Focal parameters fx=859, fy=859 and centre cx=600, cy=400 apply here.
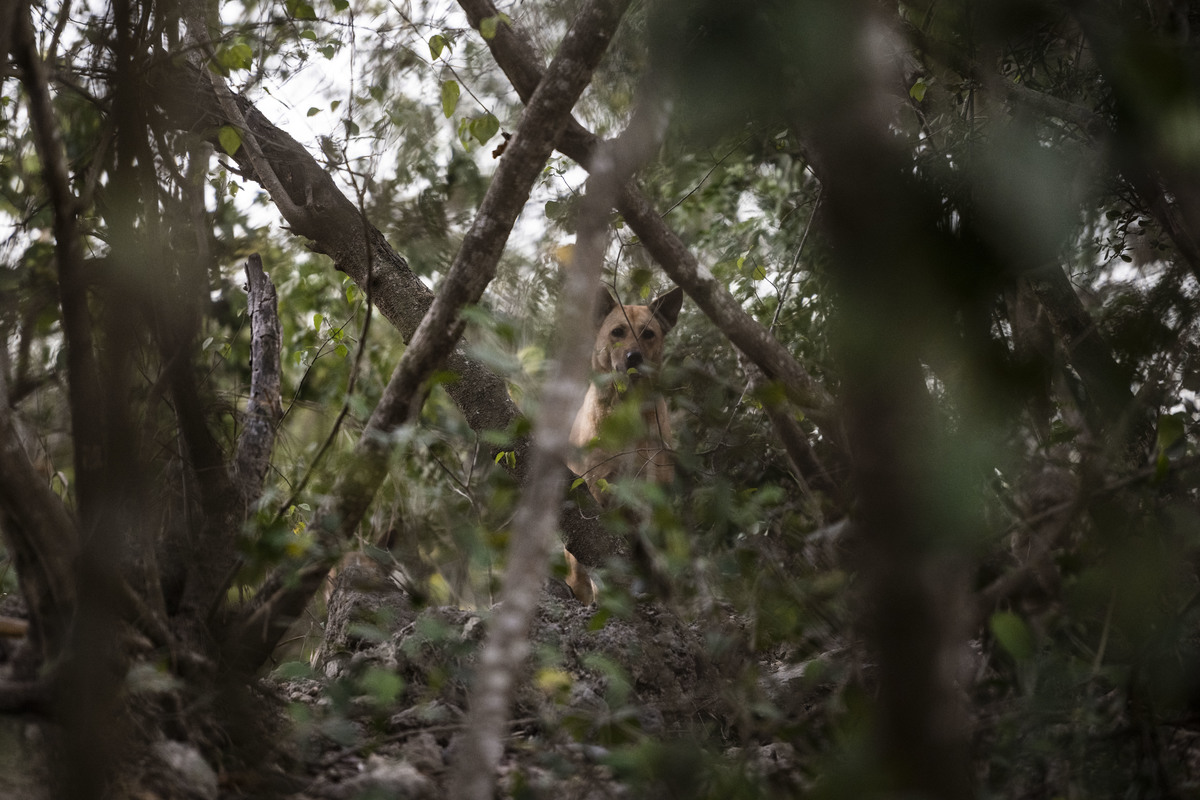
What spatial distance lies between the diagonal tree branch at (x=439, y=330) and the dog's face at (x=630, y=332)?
10.5 feet

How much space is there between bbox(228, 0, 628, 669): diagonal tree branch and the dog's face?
3.22 meters

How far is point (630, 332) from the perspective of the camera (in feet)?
21.0

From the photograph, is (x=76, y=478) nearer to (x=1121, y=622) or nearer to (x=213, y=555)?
(x=213, y=555)

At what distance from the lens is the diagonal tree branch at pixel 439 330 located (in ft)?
8.25

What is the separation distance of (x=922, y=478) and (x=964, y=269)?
0.59 metres

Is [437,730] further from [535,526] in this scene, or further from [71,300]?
[71,300]

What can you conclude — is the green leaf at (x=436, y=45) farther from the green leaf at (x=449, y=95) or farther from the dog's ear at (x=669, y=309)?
the dog's ear at (x=669, y=309)

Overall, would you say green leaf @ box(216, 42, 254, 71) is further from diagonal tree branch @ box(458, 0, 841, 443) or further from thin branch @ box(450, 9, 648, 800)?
thin branch @ box(450, 9, 648, 800)

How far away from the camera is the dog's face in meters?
6.31

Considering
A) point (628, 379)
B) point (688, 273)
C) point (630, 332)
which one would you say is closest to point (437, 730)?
point (688, 273)

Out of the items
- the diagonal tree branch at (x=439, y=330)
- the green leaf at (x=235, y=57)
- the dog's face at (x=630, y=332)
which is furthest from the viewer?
the dog's face at (x=630, y=332)

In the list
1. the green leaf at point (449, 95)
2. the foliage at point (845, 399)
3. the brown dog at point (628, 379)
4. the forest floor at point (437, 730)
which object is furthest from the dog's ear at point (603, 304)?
the forest floor at point (437, 730)

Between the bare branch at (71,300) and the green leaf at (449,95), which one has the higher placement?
the green leaf at (449,95)

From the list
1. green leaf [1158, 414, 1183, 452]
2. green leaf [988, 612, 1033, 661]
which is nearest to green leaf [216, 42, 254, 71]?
green leaf [988, 612, 1033, 661]
